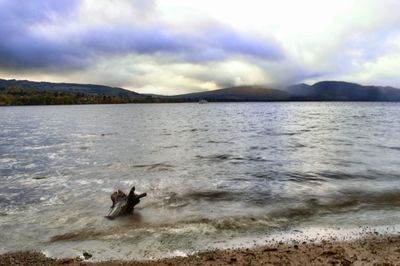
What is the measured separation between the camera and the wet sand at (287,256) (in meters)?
8.51

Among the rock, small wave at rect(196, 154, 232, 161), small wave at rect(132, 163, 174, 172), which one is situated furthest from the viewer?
small wave at rect(196, 154, 232, 161)

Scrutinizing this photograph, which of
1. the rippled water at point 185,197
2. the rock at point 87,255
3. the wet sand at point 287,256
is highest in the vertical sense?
the wet sand at point 287,256

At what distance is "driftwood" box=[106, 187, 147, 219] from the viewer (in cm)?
1301

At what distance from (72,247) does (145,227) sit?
2.49 meters

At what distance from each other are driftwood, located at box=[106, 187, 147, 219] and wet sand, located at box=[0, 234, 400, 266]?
3647mm

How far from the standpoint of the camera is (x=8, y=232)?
11.5 metres

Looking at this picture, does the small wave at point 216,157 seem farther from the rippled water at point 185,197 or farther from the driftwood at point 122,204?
the driftwood at point 122,204

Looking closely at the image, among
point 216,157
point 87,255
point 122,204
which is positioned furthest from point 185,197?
point 216,157

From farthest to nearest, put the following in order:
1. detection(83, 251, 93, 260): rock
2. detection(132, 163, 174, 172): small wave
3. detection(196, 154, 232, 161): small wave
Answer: detection(196, 154, 232, 161): small wave < detection(132, 163, 174, 172): small wave < detection(83, 251, 93, 260): rock

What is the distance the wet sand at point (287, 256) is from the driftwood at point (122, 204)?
12.0 feet

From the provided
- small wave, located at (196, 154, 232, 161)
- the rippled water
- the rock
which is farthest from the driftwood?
small wave, located at (196, 154, 232, 161)

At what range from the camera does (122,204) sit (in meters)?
13.3

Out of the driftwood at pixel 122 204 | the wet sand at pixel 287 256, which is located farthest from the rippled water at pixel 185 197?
the wet sand at pixel 287 256

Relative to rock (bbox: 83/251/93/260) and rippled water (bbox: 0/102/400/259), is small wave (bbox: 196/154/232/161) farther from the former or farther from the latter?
rock (bbox: 83/251/93/260)
